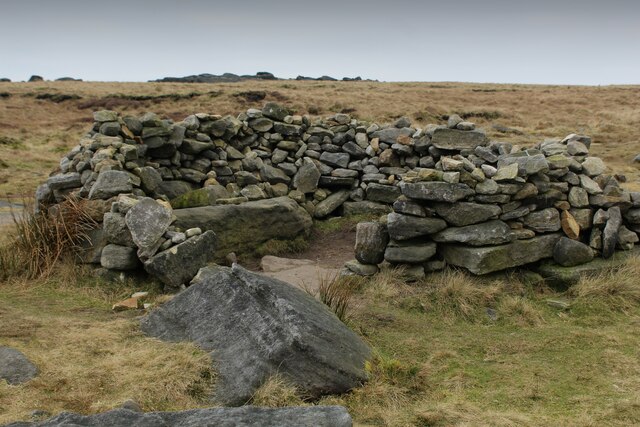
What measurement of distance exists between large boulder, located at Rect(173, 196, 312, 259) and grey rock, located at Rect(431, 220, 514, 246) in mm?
3961

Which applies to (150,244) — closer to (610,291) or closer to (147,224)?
(147,224)

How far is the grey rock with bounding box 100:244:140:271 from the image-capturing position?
29.3ft

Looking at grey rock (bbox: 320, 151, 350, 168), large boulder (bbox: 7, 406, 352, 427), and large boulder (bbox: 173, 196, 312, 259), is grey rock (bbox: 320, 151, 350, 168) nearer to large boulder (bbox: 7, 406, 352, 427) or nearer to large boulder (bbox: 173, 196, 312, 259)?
large boulder (bbox: 173, 196, 312, 259)

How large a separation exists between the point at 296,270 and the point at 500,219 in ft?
11.8

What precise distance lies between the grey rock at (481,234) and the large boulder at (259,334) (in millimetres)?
3084

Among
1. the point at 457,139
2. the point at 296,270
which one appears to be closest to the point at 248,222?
the point at 296,270

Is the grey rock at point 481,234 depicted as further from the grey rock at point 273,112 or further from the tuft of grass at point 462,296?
the grey rock at point 273,112

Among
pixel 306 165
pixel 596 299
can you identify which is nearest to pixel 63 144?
pixel 306 165

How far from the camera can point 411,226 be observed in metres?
9.15

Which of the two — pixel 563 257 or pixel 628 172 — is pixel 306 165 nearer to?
pixel 563 257

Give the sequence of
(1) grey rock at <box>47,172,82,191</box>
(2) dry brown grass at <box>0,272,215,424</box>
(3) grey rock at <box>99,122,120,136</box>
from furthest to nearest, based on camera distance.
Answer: (3) grey rock at <box>99,122,120,136</box> < (1) grey rock at <box>47,172,82,191</box> < (2) dry brown grass at <box>0,272,215,424</box>

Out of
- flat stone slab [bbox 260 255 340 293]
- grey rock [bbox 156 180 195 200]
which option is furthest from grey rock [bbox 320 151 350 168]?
flat stone slab [bbox 260 255 340 293]

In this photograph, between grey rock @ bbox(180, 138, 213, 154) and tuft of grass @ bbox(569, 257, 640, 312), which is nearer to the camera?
tuft of grass @ bbox(569, 257, 640, 312)

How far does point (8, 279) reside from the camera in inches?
352
